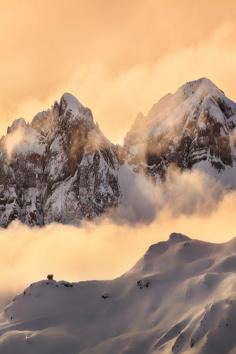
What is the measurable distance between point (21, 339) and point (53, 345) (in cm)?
747

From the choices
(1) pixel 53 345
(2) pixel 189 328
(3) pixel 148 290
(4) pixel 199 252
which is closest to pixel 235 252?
(4) pixel 199 252

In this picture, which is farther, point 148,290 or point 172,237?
point 172,237

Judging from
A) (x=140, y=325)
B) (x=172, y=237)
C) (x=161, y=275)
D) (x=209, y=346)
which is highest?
(x=172, y=237)

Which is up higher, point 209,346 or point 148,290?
point 148,290

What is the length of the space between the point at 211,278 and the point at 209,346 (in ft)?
84.5

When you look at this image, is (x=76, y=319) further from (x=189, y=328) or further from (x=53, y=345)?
(x=189, y=328)

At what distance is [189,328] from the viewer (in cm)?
14838

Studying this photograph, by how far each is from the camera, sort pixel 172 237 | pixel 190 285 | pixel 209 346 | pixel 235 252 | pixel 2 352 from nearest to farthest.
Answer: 1. pixel 209 346
2. pixel 2 352
3. pixel 190 285
4. pixel 235 252
5. pixel 172 237

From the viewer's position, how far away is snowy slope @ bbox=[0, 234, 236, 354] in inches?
5782

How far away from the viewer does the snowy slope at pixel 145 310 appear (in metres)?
147

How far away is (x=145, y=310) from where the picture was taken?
16950cm

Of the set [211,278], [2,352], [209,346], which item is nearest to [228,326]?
[209,346]

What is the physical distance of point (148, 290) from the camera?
581 ft

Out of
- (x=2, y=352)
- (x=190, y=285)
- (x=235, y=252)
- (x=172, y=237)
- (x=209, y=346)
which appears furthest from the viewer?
(x=172, y=237)
